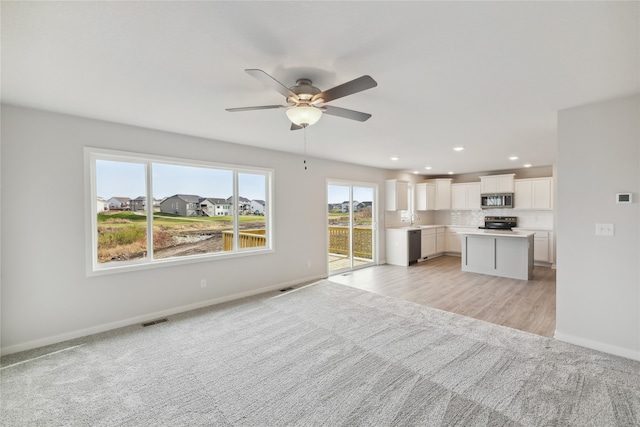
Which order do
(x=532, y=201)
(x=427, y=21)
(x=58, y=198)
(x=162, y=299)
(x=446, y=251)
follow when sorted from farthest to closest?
1. (x=446, y=251)
2. (x=532, y=201)
3. (x=162, y=299)
4. (x=58, y=198)
5. (x=427, y=21)

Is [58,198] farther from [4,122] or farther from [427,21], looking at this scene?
[427,21]

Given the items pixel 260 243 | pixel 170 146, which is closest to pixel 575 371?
pixel 260 243

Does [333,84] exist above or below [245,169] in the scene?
above

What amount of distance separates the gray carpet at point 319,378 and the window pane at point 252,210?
165cm

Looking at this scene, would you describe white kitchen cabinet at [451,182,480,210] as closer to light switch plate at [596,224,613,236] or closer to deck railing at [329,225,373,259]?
deck railing at [329,225,373,259]

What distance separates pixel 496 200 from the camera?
24.6 feet

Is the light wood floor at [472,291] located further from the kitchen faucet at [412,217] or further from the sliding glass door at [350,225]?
the kitchen faucet at [412,217]

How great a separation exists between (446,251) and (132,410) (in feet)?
27.7

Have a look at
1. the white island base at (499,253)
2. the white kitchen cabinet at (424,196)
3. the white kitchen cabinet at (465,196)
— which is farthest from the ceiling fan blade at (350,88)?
the white kitchen cabinet at (465,196)

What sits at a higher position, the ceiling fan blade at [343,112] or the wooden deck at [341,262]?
the ceiling fan blade at [343,112]

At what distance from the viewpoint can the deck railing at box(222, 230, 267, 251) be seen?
177 inches

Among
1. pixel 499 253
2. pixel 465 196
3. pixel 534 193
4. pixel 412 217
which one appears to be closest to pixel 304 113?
Result: pixel 499 253

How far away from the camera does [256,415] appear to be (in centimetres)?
193

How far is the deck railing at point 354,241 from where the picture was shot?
649 centimetres
